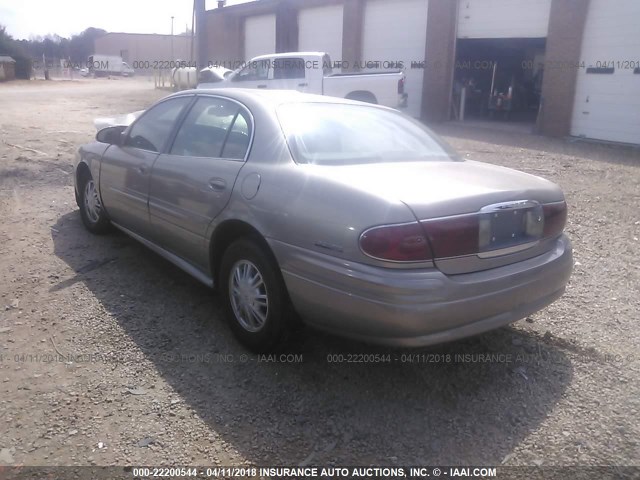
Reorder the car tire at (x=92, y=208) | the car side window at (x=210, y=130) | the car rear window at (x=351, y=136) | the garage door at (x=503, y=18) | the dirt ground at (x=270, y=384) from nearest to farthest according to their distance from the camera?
the dirt ground at (x=270, y=384)
the car rear window at (x=351, y=136)
the car side window at (x=210, y=130)
the car tire at (x=92, y=208)
the garage door at (x=503, y=18)

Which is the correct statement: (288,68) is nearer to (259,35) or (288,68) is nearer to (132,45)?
(259,35)

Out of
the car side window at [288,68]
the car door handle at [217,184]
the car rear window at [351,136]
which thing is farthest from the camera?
the car side window at [288,68]

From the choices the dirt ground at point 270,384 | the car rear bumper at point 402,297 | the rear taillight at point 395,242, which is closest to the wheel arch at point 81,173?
the dirt ground at point 270,384

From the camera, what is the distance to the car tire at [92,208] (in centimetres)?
538

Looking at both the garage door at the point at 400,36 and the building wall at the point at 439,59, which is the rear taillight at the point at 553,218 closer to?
the building wall at the point at 439,59

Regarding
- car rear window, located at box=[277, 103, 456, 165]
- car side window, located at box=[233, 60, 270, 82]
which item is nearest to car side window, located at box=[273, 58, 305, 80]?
car side window, located at box=[233, 60, 270, 82]

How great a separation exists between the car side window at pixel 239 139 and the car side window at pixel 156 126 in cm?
81

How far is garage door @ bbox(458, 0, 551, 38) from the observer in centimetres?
1581

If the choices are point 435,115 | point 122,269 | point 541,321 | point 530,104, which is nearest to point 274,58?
point 435,115

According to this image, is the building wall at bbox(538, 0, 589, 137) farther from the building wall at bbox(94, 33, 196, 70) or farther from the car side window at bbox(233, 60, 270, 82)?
the building wall at bbox(94, 33, 196, 70)

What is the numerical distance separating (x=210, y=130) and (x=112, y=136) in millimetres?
1489

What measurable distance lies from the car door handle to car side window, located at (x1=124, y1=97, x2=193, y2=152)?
0.97 metres

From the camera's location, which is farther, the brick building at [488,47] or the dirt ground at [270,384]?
the brick building at [488,47]

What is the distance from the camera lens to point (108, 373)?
10.7 ft
